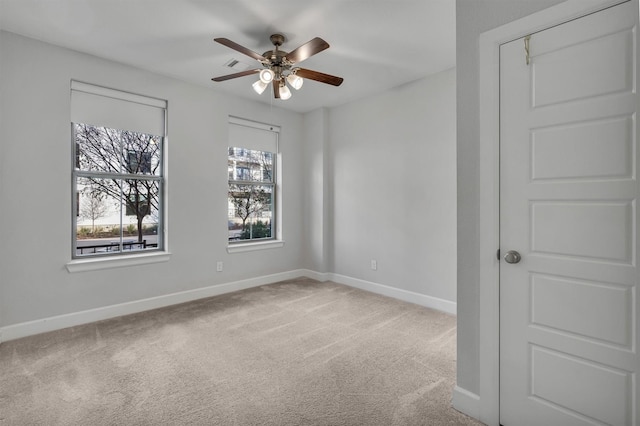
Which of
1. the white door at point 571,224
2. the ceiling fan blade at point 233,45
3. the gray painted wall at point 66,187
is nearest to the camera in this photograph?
the white door at point 571,224

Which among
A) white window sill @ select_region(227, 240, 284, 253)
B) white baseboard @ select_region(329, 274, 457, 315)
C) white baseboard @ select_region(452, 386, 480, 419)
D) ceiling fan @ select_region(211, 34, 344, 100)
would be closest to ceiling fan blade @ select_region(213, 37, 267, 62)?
ceiling fan @ select_region(211, 34, 344, 100)

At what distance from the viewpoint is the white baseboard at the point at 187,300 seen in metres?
2.96

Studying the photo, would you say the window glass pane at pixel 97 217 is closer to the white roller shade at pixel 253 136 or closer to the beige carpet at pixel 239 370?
the beige carpet at pixel 239 370

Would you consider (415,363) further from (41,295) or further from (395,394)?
(41,295)

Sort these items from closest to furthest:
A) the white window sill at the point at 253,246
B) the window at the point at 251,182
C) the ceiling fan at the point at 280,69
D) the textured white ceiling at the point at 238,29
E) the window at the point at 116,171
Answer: the textured white ceiling at the point at 238,29, the ceiling fan at the point at 280,69, the window at the point at 116,171, the white window sill at the point at 253,246, the window at the point at 251,182

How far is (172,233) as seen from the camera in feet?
12.7

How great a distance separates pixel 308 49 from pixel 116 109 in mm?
2348

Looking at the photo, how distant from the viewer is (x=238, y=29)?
2748mm

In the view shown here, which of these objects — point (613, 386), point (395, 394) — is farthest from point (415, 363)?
point (613, 386)

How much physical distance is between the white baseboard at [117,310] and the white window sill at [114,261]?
1.41 ft

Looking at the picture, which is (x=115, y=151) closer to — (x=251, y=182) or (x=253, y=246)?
(x=251, y=182)

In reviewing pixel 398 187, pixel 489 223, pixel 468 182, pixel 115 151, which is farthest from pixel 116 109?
pixel 489 223

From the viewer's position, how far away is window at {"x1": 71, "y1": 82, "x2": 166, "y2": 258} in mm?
3314

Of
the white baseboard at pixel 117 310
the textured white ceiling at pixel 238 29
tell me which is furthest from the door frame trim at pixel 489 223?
the white baseboard at pixel 117 310
